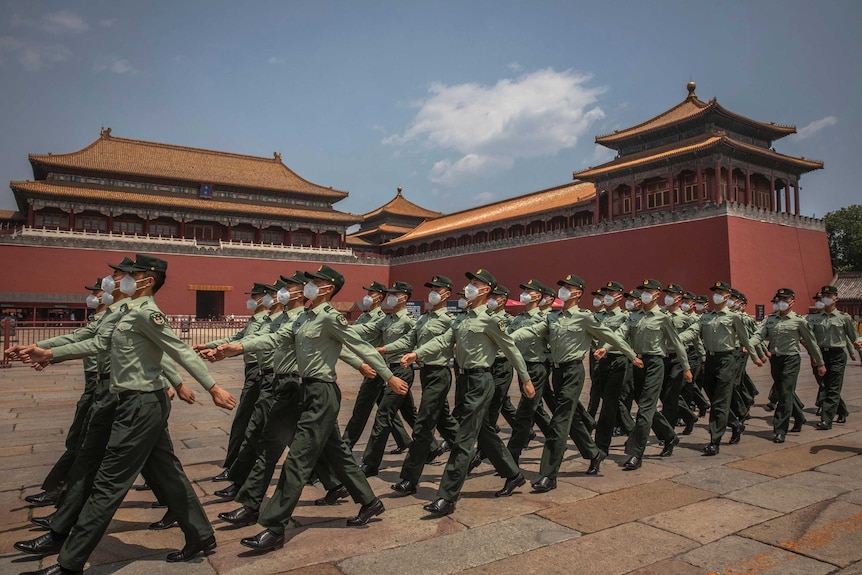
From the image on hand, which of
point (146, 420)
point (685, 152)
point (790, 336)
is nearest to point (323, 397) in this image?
point (146, 420)

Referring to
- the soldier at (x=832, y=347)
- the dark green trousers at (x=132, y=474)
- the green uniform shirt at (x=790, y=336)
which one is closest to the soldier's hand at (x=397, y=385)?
Answer: the dark green trousers at (x=132, y=474)

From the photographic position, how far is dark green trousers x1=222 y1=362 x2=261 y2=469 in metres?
4.55

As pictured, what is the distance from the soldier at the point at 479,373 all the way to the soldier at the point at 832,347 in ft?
14.3

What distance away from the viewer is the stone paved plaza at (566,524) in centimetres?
294

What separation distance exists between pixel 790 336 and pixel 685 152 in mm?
16907

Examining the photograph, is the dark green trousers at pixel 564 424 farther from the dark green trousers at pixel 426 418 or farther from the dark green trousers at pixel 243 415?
the dark green trousers at pixel 243 415

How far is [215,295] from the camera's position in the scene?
102 ft

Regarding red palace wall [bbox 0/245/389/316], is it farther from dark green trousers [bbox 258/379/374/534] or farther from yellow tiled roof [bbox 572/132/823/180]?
dark green trousers [bbox 258/379/374/534]

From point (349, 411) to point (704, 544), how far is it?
5.22m

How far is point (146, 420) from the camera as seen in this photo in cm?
289

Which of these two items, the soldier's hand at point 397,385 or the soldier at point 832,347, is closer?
the soldier's hand at point 397,385

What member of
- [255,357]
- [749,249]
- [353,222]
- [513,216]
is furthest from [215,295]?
[255,357]

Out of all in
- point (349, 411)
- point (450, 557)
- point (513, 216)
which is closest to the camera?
point (450, 557)

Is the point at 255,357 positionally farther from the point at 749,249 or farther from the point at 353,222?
the point at 353,222
